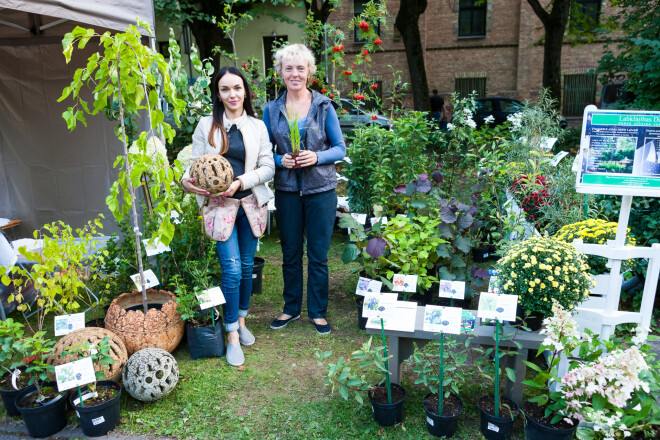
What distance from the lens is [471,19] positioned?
17.8 m

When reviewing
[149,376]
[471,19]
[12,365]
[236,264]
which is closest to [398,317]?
[236,264]

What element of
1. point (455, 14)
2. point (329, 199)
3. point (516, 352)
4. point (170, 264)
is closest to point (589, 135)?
point (516, 352)

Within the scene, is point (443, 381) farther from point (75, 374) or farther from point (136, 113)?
point (136, 113)

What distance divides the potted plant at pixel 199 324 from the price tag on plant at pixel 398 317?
1.10 meters

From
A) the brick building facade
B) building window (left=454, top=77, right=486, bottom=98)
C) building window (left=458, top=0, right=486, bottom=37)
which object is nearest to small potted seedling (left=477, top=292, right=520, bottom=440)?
the brick building facade

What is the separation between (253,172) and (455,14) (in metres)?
17.4

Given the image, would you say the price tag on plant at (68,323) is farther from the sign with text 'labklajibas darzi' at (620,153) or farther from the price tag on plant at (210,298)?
the sign with text 'labklajibas darzi' at (620,153)

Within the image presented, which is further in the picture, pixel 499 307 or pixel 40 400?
pixel 40 400

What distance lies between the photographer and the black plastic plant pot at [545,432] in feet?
6.69

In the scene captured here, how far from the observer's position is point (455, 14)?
58.1ft

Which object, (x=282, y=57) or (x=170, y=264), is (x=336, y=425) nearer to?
(x=170, y=264)

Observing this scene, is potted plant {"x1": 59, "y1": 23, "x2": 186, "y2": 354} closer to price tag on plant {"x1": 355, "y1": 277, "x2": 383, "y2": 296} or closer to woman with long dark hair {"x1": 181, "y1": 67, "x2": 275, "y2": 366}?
woman with long dark hair {"x1": 181, "y1": 67, "x2": 275, "y2": 366}

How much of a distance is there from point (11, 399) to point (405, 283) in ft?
7.19

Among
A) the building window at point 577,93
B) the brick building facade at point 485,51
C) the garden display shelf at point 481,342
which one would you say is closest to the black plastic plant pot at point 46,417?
the garden display shelf at point 481,342
